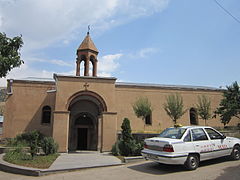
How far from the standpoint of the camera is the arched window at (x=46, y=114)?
21016 mm

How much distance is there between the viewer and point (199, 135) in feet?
25.1

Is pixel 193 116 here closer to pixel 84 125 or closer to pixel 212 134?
pixel 84 125

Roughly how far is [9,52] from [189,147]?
965cm

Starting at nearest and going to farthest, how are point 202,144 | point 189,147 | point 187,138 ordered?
point 189,147
point 187,138
point 202,144

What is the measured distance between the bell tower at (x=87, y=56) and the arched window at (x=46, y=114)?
6.01 meters

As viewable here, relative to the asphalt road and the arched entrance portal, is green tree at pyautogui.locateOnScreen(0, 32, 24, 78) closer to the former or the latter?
the asphalt road

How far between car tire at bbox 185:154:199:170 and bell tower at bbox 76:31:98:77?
13.5 metres

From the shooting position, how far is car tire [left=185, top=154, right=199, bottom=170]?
6980 mm

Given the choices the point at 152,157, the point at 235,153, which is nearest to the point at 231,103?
the point at 235,153

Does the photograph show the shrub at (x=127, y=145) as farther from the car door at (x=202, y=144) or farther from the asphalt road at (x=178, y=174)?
the car door at (x=202, y=144)

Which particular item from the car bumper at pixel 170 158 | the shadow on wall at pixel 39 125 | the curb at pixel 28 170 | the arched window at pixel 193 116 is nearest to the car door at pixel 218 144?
the car bumper at pixel 170 158

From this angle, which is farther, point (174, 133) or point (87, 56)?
point (87, 56)

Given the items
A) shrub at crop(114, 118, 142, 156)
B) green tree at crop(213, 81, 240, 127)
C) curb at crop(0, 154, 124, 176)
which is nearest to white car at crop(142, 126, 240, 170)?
curb at crop(0, 154, 124, 176)

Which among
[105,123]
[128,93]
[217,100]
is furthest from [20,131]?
[217,100]
